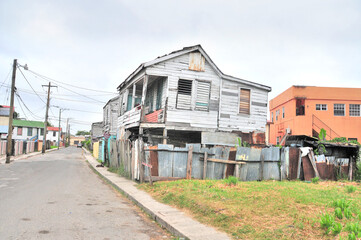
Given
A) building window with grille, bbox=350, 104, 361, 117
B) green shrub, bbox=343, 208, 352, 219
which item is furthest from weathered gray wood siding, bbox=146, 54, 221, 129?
building window with grille, bbox=350, 104, 361, 117

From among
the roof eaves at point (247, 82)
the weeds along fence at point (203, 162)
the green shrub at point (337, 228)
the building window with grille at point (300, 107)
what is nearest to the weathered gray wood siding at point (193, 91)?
the roof eaves at point (247, 82)

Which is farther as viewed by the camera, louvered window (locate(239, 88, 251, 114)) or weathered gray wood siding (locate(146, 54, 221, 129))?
louvered window (locate(239, 88, 251, 114))

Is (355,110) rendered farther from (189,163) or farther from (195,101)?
(189,163)

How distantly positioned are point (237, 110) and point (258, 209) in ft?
42.0

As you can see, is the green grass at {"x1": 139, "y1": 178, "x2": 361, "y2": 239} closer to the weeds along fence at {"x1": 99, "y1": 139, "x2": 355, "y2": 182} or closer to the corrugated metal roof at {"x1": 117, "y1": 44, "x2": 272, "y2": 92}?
the weeds along fence at {"x1": 99, "y1": 139, "x2": 355, "y2": 182}

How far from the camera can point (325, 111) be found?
27734 mm

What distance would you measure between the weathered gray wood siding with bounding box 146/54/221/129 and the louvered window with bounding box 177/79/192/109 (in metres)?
0.20

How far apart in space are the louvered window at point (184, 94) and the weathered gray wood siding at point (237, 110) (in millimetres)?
2121

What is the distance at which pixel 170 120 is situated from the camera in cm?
1712

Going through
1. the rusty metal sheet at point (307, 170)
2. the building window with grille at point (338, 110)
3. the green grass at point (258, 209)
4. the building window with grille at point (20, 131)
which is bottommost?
the green grass at point (258, 209)

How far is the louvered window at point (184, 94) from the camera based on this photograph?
57.1 ft

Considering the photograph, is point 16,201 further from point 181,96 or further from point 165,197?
point 181,96

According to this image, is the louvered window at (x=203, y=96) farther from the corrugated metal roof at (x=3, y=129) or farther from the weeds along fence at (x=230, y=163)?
the corrugated metal roof at (x=3, y=129)

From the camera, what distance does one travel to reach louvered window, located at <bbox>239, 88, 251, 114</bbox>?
19016 millimetres
